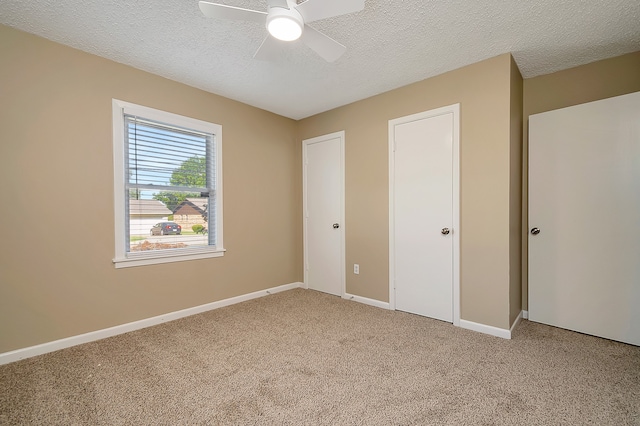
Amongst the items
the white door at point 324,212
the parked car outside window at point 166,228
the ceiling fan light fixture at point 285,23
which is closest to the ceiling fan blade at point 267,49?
the ceiling fan light fixture at point 285,23

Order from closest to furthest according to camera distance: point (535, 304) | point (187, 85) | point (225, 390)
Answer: point (225, 390) → point (535, 304) → point (187, 85)

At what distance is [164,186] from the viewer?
9.75 ft

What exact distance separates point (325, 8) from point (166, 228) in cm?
255

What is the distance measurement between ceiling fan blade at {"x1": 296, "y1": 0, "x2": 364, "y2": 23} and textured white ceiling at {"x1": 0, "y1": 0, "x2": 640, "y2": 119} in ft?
1.41

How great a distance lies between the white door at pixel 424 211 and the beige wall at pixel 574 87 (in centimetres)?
83

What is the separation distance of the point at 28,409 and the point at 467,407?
2.51m

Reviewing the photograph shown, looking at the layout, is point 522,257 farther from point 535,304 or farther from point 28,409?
point 28,409

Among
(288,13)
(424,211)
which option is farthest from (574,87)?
(288,13)

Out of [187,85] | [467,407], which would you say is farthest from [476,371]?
[187,85]

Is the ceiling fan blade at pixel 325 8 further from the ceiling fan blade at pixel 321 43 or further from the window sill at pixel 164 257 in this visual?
the window sill at pixel 164 257

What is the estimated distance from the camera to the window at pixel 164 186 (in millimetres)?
2672

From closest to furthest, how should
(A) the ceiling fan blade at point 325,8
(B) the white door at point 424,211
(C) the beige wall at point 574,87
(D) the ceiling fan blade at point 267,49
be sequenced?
(A) the ceiling fan blade at point 325,8 → (D) the ceiling fan blade at point 267,49 → (C) the beige wall at point 574,87 → (B) the white door at point 424,211

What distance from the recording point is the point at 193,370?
202cm

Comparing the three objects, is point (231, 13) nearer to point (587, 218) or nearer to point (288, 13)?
point (288, 13)
